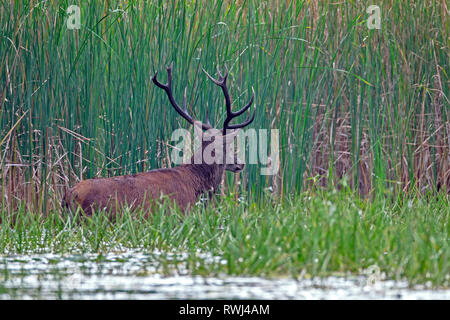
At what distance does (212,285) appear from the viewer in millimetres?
4055

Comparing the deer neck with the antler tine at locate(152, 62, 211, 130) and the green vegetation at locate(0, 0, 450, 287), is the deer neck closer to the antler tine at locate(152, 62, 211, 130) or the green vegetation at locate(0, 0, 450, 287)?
the green vegetation at locate(0, 0, 450, 287)

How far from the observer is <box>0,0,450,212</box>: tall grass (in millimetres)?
6516

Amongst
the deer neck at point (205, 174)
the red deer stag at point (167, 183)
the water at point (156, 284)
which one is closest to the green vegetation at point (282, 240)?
the water at point (156, 284)

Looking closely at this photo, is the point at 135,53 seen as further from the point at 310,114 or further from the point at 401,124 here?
the point at 401,124

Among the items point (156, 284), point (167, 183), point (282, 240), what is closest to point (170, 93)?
point (167, 183)

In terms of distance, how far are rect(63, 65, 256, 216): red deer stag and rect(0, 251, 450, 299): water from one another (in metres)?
1.12

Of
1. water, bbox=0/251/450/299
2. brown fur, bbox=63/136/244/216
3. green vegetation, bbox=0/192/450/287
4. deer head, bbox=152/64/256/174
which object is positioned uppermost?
deer head, bbox=152/64/256/174

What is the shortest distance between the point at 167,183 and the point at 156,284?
235cm

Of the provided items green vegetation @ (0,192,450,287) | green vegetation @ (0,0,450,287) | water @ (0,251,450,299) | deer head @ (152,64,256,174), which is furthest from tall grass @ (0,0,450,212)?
water @ (0,251,450,299)

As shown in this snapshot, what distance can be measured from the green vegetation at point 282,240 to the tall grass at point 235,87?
100 cm

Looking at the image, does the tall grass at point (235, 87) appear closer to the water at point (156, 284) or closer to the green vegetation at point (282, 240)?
the green vegetation at point (282, 240)

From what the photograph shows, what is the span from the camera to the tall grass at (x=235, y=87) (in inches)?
257

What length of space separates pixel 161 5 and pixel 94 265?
299cm
